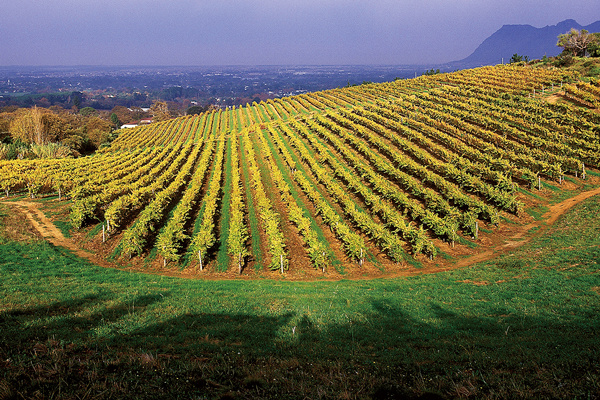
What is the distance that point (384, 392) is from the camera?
24.5ft

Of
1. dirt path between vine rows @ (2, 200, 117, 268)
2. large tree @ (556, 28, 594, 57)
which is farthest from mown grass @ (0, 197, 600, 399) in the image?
large tree @ (556, 28, 594, 57)

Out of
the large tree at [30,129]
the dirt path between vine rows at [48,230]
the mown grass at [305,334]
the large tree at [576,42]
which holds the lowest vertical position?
the dirt path between vine rows at [48,230]

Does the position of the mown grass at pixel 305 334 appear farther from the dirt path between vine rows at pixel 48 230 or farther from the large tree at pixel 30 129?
the large tree at pixel 30 129

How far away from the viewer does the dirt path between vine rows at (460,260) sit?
2358cm

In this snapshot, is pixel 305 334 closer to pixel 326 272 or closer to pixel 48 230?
pixel 326 272

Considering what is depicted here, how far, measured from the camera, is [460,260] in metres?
24.4

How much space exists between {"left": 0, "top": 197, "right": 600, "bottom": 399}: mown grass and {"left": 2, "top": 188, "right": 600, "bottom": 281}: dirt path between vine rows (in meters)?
2.75

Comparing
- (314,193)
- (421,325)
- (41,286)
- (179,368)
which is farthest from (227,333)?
(314,193)

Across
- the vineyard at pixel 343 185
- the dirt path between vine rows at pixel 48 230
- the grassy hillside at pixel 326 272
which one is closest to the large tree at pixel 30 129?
the vineyard at pixel 343 185

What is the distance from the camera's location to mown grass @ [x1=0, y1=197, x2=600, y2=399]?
7.43m

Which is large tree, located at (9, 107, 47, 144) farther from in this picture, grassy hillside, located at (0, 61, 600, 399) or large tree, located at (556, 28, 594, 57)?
large tree, located at (556, 28, 594, 57)

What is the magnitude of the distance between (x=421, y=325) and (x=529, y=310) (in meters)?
4.73

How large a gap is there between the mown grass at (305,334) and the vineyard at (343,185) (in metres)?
4.63

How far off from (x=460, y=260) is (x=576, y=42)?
107612 millimetres
